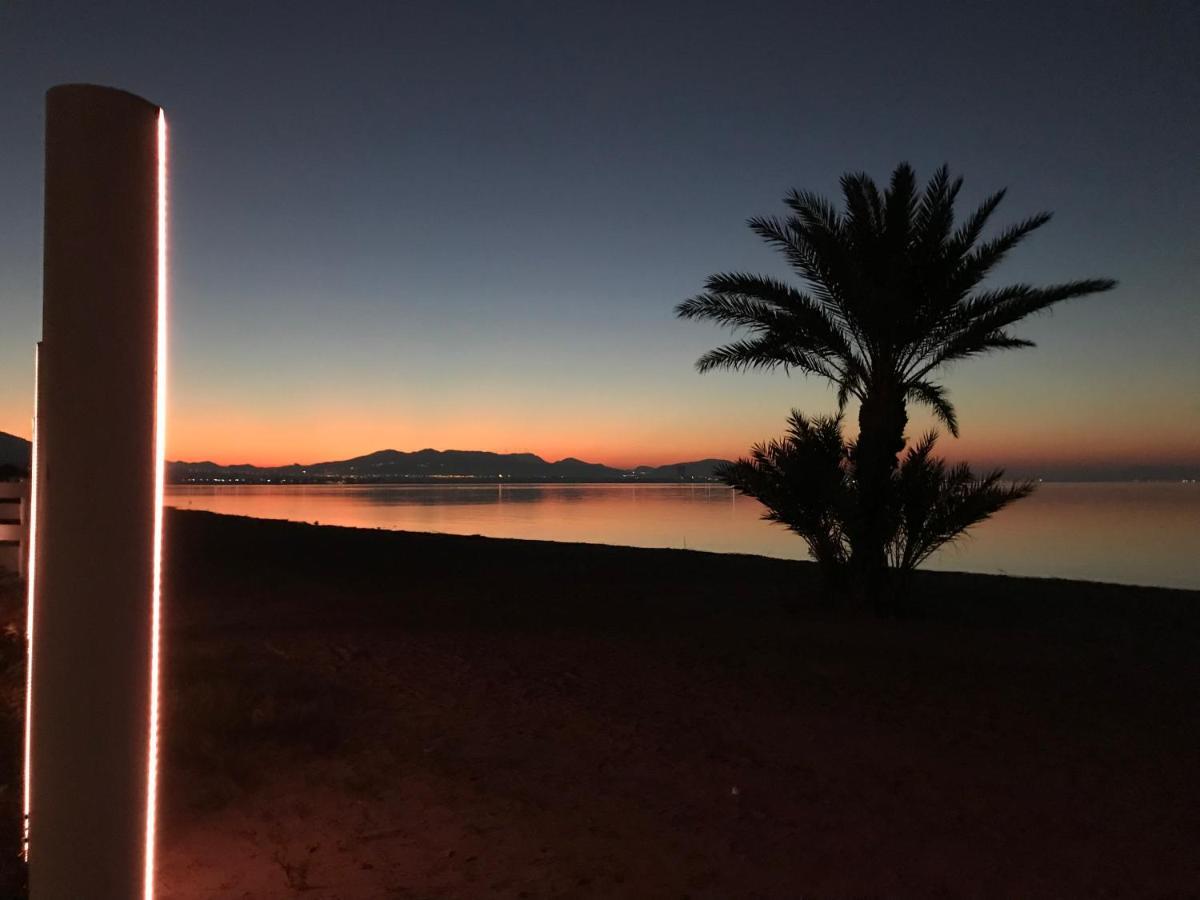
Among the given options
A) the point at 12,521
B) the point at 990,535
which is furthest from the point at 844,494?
the point at 990,535

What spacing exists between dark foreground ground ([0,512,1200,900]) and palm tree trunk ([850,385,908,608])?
22.9 inches

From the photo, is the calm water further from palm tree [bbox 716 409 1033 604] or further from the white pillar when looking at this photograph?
the white pillar

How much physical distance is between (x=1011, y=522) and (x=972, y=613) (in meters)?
33.3

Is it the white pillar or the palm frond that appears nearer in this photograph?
the white pillar

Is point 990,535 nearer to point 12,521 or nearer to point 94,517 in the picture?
point 12,521

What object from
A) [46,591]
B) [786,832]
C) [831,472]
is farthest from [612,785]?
[831,472]

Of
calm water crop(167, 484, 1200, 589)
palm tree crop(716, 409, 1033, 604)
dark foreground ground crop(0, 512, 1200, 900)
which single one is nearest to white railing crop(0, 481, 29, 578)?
dark foreground ground crop(0, 512, 1200, 900)

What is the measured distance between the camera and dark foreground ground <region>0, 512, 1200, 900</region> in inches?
184

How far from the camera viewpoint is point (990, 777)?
20.1ft

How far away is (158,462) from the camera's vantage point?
2.84 m

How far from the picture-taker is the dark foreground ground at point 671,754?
4.67 m

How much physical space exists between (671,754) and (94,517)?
15.0 ft

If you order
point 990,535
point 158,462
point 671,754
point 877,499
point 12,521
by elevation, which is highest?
point 158,462

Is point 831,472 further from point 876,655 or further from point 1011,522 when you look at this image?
point 1011,522
